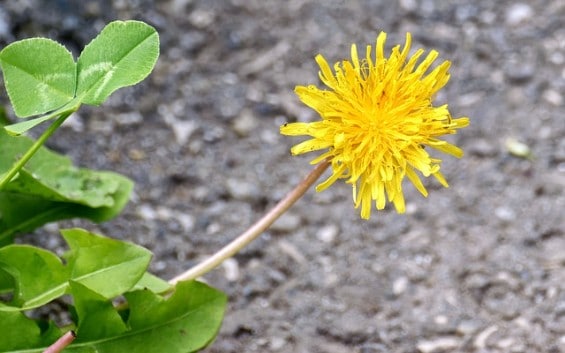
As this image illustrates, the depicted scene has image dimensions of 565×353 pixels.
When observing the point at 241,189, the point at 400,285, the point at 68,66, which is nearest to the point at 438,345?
the point at 400,285

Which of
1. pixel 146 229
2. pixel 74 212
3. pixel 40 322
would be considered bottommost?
pixel 40 322

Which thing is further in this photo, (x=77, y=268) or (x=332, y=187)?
(x=332, y=187)

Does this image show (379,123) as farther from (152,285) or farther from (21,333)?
(21,333)

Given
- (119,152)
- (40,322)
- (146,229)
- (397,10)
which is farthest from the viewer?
(397,10)

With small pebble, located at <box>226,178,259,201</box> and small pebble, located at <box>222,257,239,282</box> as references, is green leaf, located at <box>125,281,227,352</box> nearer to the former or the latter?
small pebble, located at <box>222,257,239,282</box>

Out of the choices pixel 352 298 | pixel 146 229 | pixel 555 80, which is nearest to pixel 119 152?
pixel 146 229

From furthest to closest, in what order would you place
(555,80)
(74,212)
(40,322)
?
(555,80)
(74,212)
(40,322)

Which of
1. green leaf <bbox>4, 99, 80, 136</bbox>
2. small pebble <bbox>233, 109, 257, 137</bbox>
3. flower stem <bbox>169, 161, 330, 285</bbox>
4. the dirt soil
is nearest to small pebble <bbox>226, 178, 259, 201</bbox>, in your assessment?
the dirt soil

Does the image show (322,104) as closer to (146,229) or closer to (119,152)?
(146,229)
